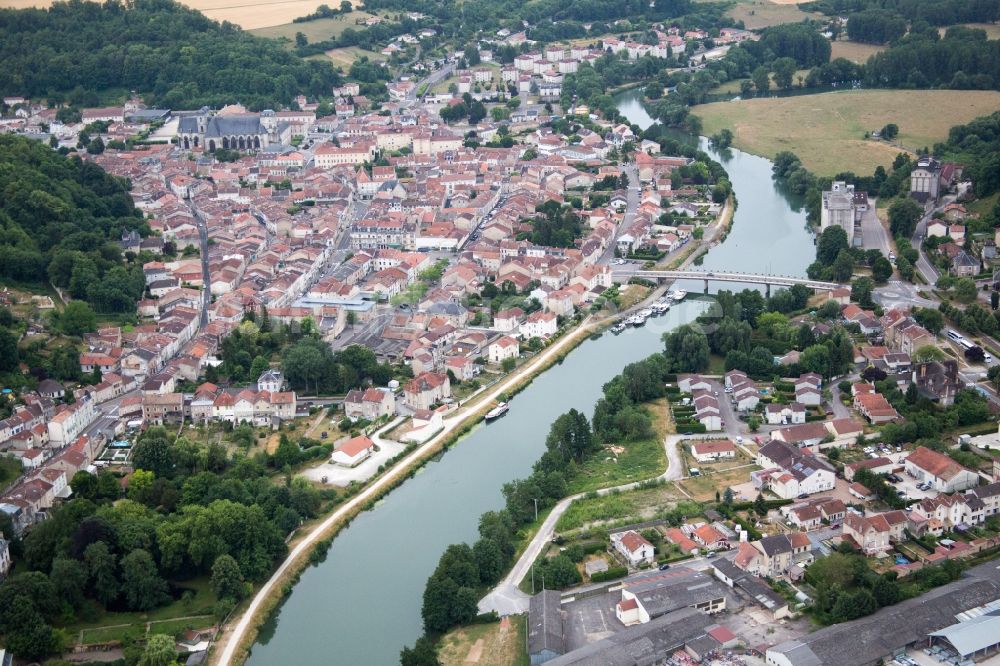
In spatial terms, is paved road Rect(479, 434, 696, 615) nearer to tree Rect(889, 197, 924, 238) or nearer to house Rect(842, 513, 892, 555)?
house Rect(842, 513, 892, 555)

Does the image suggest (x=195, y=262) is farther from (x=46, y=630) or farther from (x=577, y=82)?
(x=577, y=82)

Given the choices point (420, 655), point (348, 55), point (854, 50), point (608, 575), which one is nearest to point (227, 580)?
point (420, 655)

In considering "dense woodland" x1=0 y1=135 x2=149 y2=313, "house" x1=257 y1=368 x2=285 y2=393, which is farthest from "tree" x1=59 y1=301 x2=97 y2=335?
"house" x1=257 y1=368 x2=285 y2=393

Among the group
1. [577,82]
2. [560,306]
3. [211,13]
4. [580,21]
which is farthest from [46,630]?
[580,21]

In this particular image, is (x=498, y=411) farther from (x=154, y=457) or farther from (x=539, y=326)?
(x=154, y=457)

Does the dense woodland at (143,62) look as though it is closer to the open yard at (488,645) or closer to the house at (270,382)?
the house at (270,382)

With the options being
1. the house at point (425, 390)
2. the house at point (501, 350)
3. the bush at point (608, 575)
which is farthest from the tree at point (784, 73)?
the bush at point (608, 575)

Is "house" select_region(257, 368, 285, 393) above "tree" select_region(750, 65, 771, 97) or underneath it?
underneath
